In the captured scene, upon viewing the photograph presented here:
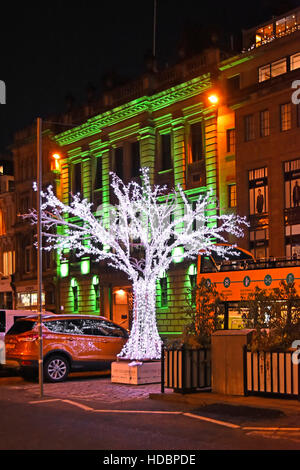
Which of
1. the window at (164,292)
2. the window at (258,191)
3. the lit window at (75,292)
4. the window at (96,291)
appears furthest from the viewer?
the lit window at (75,292)

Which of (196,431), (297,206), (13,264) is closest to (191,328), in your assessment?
(196,431)

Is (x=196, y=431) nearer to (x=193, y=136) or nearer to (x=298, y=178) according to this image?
(x=298, y=178)

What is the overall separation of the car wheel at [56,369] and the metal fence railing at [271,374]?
7.03 meters

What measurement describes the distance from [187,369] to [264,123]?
21.9 meters

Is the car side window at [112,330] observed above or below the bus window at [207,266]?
below

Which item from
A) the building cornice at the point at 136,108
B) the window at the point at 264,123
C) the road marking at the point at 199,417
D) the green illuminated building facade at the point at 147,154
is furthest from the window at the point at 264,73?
the road marking at the point at 199,417

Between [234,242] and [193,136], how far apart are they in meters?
7.23

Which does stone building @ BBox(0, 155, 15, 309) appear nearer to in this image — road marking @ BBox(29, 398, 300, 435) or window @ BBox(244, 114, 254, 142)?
window @ BBox(244, 114, 254, 142)

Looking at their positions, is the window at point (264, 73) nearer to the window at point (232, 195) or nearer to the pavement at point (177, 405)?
the window at point (232, 195)

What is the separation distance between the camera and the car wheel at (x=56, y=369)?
61.9 ft

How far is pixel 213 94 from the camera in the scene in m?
35.8

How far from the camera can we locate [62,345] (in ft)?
63.0

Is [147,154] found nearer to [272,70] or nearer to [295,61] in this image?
[272,70]

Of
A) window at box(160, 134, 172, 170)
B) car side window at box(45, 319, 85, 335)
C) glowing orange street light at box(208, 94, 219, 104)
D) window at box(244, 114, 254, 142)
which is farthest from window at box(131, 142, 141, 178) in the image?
car side window at box(45, 319, 85, 335)
